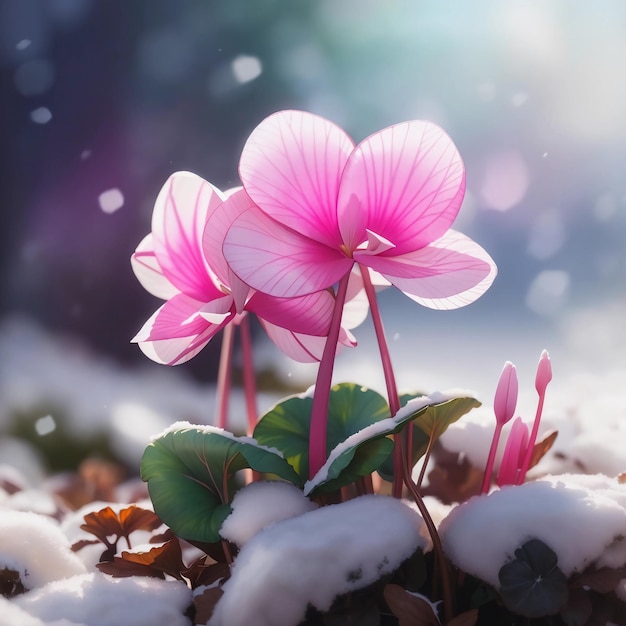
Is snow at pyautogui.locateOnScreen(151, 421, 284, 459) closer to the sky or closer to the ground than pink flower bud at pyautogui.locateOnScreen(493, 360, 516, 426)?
closer to the ground

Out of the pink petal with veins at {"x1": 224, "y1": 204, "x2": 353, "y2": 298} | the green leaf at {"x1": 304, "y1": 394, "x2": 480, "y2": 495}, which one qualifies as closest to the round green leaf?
the green leaf at {"x1": 304, "y1": 394, "x2": 480, "y2": 495}

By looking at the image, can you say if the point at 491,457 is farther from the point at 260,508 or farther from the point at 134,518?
the point at 134,518

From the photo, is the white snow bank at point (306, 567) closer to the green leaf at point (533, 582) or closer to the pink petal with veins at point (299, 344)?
the green leaf at point (533, 582)

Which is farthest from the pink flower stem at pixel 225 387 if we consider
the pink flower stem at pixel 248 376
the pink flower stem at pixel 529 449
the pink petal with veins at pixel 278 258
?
the pink flower stem at pixel 529 449

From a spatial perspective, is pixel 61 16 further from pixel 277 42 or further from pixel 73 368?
pixel 73 368

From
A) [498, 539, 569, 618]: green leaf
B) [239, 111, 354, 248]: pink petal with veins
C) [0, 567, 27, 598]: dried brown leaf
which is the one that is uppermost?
[239, 111, 354, 248]: pink petal with veins

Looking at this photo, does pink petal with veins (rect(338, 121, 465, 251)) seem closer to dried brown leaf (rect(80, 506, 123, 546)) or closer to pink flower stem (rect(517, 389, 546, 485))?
pink flower stem (rect(517, 389, 546, 485))
